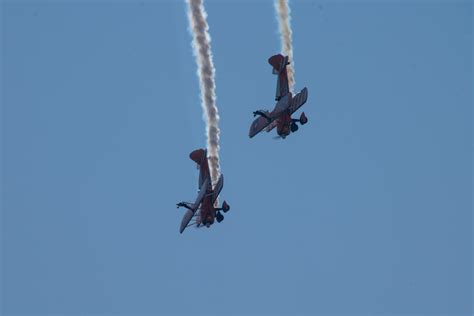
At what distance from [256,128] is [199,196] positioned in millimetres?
8840

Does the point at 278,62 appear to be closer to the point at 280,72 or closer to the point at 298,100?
the point at 280,72

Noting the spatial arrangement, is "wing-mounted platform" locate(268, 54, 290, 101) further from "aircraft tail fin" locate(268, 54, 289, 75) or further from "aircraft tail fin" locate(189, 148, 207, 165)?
"aircraft tail fin" locate(189, 148, 207, 165)

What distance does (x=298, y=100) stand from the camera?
67000 millimetres

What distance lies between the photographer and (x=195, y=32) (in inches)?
2359

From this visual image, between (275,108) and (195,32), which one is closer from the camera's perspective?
(195,32)

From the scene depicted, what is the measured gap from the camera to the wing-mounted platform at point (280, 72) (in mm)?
67625

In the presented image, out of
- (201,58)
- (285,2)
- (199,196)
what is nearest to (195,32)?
(201,58)

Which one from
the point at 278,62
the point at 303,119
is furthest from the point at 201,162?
the point at 278,62

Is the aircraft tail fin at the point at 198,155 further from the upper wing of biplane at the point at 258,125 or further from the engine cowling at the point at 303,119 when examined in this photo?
the engine cowling at the point at 303,119

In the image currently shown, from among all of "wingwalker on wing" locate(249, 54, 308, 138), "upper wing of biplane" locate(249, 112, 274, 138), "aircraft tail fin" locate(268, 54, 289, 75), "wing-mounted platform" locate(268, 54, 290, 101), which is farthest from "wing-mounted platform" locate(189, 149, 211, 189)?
"aircraft tail fin" locate(268, 54, 289, 75)

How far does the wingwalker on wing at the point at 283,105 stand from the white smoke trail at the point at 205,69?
4313 mm

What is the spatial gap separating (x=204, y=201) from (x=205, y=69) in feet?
26.2

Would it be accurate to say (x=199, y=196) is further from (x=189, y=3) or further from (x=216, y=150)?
(x=189, y=3)

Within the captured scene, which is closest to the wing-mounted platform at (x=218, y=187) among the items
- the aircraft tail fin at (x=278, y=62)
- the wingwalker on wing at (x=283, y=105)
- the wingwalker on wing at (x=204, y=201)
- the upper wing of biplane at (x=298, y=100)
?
the wingwalker on wing at (x=204, y=201)
